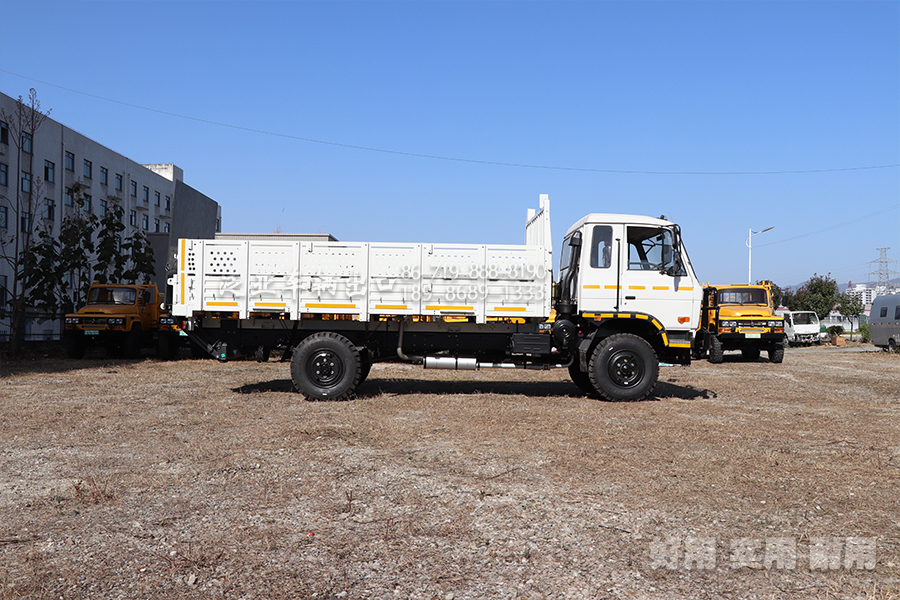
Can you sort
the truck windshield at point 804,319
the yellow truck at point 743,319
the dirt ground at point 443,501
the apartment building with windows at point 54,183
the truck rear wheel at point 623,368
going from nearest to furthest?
1. the dirt ground at point 443,501
2. the truck rear wheel at point 623,368
3. the yellow truck at point 743,319
4. the truck windshield at point 804,319
5. the apartment building with windows at point 54,183

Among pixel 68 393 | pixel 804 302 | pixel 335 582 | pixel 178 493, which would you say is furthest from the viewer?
pixel 804 302

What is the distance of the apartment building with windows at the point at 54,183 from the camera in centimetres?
3694

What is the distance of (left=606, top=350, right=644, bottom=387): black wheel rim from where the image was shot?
420 inches

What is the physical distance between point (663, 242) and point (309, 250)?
19.1 feet

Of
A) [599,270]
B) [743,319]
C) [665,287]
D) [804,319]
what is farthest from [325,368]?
[804,319]

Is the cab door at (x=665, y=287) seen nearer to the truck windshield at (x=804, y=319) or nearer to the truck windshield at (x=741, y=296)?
the truck windshield at (x=741, y=296)

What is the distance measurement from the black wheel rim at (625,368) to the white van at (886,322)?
21.8m

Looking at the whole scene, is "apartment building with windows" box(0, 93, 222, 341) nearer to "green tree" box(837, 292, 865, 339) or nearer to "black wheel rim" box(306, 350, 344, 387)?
"black wheel rim" box(306, 350, 344, 387)

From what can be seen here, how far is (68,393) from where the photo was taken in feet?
36.7

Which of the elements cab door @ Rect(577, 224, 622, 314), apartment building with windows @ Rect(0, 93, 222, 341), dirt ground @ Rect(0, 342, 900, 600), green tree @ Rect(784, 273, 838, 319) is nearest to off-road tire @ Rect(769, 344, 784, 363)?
dirt ground @ Rect(0, 342, 900, 600)

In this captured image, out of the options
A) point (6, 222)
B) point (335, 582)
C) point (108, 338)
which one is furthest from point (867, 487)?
point (6, 222)

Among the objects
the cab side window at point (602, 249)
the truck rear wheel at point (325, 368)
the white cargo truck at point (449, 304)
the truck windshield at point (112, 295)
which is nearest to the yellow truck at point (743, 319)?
the white cargo truck at point (449, 304)

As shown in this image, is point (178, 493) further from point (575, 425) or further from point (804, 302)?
point (804, 302)

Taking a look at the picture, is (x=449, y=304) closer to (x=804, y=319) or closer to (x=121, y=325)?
(x=121, y=325)
